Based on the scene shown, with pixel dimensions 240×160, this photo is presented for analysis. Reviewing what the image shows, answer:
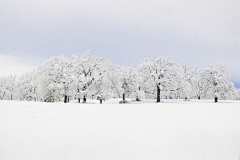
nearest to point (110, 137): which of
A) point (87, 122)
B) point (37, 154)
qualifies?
point (87, 122)

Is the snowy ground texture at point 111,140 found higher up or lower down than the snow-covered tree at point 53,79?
lower down

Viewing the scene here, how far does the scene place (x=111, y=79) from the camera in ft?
124

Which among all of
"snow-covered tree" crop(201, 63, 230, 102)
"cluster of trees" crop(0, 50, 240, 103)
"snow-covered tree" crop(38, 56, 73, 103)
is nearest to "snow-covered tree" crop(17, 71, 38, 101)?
"cluster of trees" crop(0, 50, 240, 103)

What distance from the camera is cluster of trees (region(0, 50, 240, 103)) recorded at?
3300cm

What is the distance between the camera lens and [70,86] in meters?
34.2

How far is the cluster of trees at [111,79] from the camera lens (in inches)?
1299

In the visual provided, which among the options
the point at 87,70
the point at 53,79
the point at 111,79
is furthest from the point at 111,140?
the point at 53,79

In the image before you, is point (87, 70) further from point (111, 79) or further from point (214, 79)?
point (214, 79)

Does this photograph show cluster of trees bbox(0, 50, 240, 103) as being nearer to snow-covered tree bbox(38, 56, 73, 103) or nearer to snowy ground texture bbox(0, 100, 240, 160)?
snow-covered tree bbox(38, 56, 73, 103)

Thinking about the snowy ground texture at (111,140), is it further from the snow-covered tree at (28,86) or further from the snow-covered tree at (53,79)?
the snow-covered tree at (28,86)

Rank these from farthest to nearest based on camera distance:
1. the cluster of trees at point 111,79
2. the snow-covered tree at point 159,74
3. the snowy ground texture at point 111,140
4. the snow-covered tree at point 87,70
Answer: the snow-covered tree at point 159,74, the cluster of trees at point 111,79, the snow-covered tree at point 87,70, the snowy ground texture at point 111,140

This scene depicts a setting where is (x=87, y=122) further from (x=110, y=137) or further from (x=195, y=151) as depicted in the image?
(x=195, y=151)

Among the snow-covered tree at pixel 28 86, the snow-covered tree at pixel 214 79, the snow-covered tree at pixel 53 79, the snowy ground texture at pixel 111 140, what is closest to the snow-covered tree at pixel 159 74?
the snow-covered tree at pixel 214 79

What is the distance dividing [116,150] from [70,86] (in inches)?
1093
